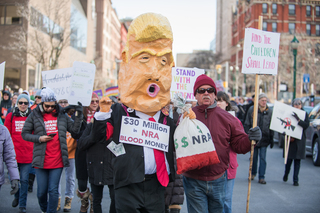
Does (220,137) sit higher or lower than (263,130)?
higher

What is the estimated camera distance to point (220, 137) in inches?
140

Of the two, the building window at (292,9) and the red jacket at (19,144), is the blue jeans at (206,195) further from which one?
the building window at (292,9)

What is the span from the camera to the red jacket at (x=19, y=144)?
560 cm

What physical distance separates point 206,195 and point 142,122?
116 cm

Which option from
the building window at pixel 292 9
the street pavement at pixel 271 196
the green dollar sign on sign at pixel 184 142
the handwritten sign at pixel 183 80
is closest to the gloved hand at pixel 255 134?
the green dollar sign on sign at pixel 184 142

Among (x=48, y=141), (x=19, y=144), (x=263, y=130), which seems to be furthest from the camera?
(x=263, y=130)

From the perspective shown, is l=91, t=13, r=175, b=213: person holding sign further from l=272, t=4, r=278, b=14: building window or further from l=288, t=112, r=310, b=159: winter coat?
l=272, t=4, r=278, b=14: building window

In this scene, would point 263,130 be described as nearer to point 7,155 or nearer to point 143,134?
point 143,134

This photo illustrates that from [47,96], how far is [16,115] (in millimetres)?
1478

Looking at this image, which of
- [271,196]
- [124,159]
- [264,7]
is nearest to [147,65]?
[124,159]

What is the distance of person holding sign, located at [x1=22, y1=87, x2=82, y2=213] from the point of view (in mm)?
4730

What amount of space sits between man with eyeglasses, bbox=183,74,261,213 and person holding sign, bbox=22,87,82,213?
89.9 inches

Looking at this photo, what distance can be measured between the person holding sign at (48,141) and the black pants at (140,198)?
83.9 inches

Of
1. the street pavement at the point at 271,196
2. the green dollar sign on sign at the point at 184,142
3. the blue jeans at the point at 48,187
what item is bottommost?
the street pavement at the point at 271,196
